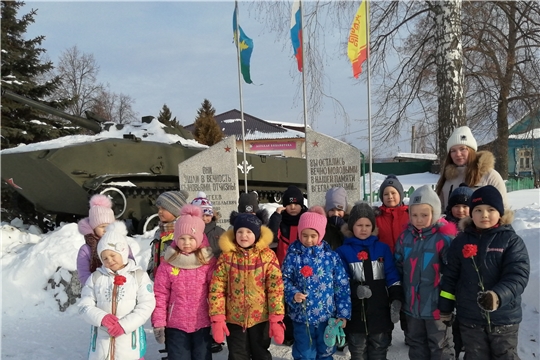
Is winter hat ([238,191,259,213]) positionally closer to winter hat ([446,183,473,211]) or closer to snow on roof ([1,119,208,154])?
winter hat ([446,183,473,211])

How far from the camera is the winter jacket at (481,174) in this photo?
4.09 metres

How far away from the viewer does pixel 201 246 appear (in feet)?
11.7

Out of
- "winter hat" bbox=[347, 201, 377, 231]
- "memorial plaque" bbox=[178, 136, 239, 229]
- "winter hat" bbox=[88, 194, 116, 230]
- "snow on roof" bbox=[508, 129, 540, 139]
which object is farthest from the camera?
"snow on roof" bbox=[508, 129, 540, 139]

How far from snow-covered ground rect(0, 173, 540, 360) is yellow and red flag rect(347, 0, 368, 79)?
378cm

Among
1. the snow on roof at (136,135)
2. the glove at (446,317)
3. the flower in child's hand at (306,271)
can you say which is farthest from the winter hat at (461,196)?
the snow on roof at (136,135)

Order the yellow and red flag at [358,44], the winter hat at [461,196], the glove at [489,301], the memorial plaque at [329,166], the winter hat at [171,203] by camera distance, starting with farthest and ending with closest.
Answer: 1. the yellow and red flag at [358,44]
2. the memorial plaque at [329,166]
3. the winter hat at [171,203]
4. the winter hat at [461,196]
5. the glove at [489,301]

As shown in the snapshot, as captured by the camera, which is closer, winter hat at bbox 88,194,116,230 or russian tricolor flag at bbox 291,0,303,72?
winter hat at bbox 88,194,116,230

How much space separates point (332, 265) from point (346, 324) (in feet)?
1.53

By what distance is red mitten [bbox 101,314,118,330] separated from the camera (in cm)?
301

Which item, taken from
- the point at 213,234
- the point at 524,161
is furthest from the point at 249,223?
the point at 524,161

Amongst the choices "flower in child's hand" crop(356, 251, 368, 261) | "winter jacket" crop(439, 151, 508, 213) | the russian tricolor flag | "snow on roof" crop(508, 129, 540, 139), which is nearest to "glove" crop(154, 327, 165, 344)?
"flower in child's hand" crop(356, 251, 368, 261)

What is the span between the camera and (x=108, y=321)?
9.89 ft

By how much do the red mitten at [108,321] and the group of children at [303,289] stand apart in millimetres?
20

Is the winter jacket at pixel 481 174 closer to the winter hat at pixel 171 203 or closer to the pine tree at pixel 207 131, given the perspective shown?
the winter hat at pixel 171 203
